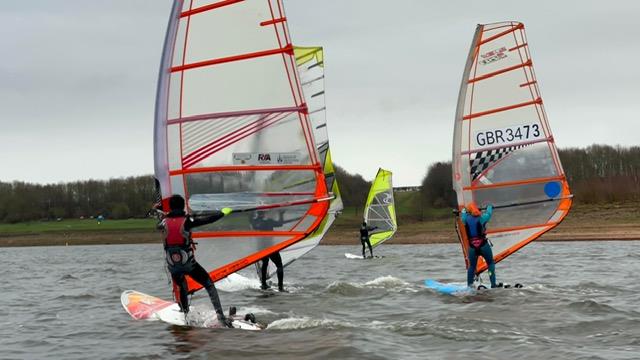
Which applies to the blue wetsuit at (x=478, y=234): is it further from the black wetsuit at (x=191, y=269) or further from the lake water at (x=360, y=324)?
the black wetsuit at (x=191, y=269)

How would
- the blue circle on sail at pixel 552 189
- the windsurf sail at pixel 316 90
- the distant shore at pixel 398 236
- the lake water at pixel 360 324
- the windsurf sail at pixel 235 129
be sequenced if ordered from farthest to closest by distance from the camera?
the distant shore at pixel 398 236 → the windsurf sail at pixel 316 90 → the blue circle on sail at pixel 552 189 → the windsurf sail at pixel 235 129 → the lake water at pixel 360 324

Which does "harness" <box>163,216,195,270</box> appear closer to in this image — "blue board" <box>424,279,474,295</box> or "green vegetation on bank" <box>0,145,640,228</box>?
"blue board" <box>424,279,474,295</box>

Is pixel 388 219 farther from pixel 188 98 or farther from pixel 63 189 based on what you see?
pixel 63 189

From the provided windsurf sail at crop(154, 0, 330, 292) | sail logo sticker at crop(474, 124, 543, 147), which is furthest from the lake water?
sail logo sticker at crop(474, 124, 543, 147)

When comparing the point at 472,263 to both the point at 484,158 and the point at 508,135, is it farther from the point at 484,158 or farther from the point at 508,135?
the point at 508,135

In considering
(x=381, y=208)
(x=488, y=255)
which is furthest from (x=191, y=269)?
(x=381, y=208)

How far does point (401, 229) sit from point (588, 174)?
17984mm

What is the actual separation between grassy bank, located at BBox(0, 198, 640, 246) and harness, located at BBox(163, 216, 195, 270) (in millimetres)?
28566

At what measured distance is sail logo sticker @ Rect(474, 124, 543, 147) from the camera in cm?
1301

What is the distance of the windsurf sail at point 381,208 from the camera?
31.1 meters

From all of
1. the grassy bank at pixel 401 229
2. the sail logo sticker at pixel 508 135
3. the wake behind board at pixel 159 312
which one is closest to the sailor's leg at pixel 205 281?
the wake behind board at pixel 159 312

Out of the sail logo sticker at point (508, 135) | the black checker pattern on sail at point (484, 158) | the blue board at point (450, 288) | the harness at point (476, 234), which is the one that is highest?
the sail logo sticker at point (508, 135)

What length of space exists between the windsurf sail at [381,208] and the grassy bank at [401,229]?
9.54m

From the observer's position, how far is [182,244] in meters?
8.64
